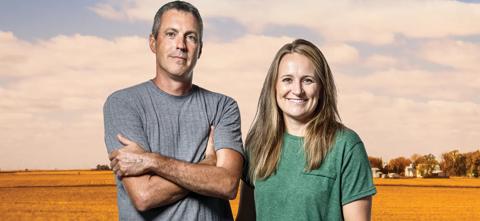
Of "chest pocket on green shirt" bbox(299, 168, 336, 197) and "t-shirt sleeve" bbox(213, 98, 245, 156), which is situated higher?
"t-shirt sleeve" bbox(213, 98, 245, 156)

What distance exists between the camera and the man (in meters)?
5.33

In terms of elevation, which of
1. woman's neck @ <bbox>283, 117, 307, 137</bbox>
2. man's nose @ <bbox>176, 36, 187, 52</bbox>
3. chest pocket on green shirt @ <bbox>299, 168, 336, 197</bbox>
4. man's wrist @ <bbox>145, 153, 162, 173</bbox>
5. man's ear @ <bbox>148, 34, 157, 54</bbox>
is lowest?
chest pocket on green shirt @ <bbox>299, 168, 336, 197</bbox>

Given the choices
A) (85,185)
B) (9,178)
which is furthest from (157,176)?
(9,178)

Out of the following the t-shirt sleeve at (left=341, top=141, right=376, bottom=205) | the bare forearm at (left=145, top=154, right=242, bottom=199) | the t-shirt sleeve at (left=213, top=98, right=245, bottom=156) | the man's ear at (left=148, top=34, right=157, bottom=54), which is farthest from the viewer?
the man's ear at (left=148, top=34, right=157, bottom=54)

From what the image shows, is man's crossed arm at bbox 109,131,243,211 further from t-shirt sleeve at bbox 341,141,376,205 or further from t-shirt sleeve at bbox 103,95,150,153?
t-shirt sleeve at bbox 341,141,376,205

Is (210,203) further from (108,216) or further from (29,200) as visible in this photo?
(29,200)

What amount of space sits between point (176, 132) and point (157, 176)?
381 mm

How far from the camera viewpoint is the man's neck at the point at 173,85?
222 inches

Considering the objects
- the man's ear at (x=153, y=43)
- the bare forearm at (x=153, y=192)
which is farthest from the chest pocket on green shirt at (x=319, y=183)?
the man's ear at (x=153, y=43)

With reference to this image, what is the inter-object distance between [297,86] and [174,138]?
1.05m

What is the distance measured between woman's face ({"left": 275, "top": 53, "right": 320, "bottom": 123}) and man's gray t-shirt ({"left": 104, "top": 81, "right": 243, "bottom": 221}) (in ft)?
2.01

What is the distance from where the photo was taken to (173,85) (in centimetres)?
563

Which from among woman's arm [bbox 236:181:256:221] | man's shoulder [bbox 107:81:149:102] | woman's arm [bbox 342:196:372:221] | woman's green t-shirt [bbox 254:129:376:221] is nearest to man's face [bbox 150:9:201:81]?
man's shoulder [bbox 107:81:149:102]

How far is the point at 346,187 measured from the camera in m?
5.13
